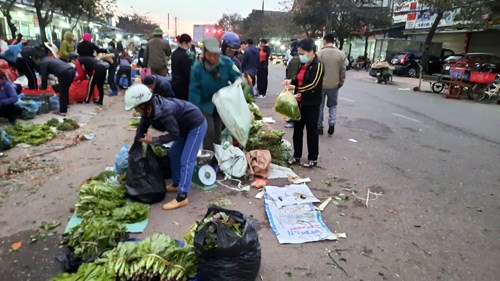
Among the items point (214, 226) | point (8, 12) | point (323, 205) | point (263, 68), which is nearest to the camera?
point (214, 226)

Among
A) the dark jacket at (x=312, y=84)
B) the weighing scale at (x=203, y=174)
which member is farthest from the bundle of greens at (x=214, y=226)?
the dark jacket at (x=312, y=84)

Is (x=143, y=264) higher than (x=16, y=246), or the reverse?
(x=143, y=264)

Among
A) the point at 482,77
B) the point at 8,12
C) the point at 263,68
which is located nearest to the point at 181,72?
the point at 263,68

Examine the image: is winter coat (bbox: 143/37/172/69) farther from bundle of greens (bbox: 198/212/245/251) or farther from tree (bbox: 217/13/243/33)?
tree (bbox: 217/13/243/33)

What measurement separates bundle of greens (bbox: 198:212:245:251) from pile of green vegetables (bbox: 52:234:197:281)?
0.26 meters

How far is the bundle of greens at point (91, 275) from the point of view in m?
2.59

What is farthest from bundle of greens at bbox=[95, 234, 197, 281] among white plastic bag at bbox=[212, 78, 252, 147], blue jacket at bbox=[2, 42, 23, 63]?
blue jacket at bbox=[2, 42, 23, 63]

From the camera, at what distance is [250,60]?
10.6 m

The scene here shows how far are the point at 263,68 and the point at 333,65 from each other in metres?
5.20

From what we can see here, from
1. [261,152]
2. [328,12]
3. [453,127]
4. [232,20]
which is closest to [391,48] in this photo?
[328,12]

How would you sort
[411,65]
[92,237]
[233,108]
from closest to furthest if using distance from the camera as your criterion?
[92,237], [233,108], [411,65]

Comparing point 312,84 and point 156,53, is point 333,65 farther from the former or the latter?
point 156,53

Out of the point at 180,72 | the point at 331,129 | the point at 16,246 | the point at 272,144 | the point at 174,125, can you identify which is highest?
the point at 180,72

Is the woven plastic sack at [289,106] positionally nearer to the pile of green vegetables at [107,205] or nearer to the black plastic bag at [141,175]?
the black plastic bag at [141,175]
